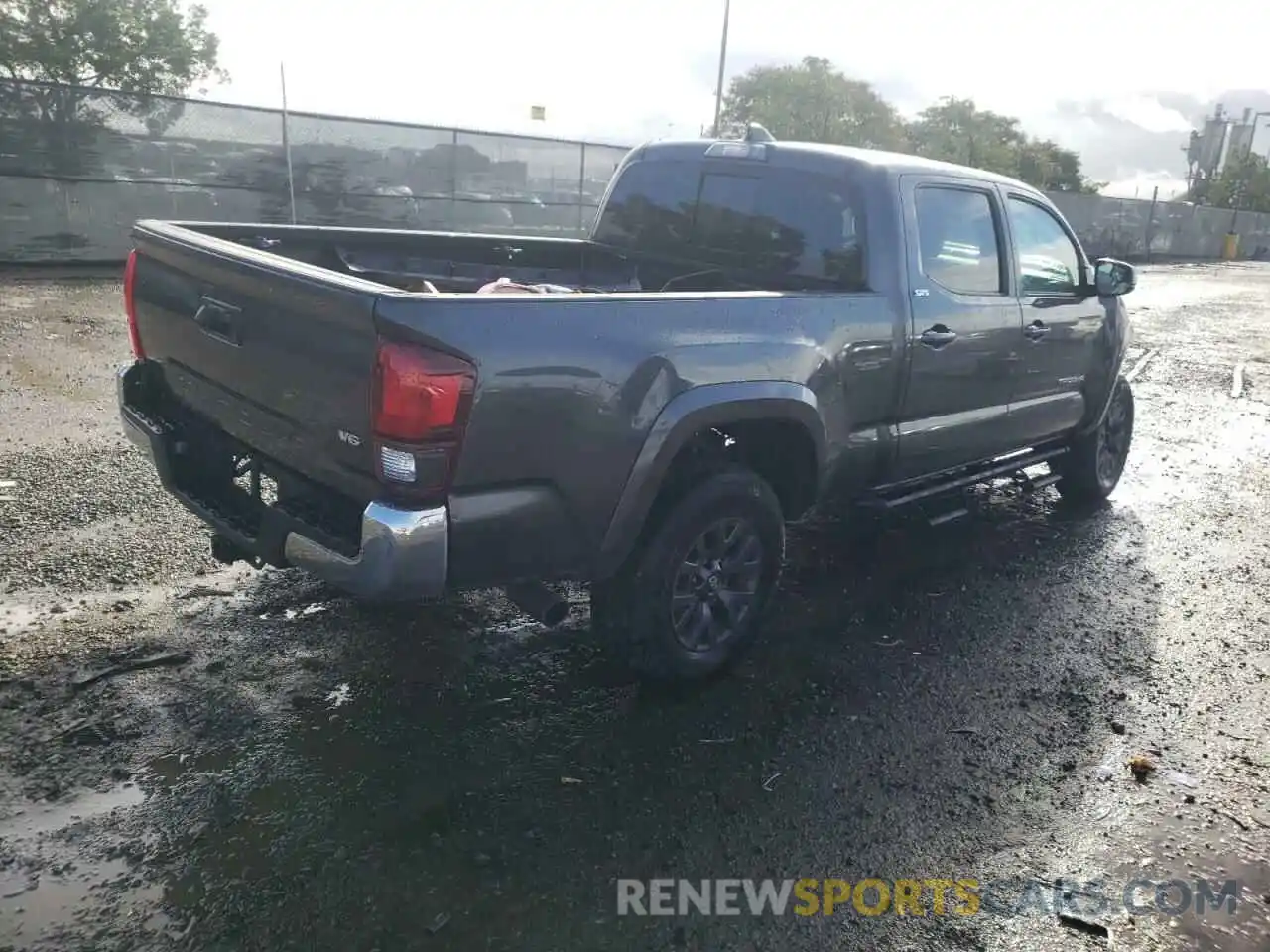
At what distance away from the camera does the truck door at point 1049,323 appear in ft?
16.8

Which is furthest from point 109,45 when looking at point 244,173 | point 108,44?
point 244,173

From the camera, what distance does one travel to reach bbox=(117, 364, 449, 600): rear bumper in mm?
2812

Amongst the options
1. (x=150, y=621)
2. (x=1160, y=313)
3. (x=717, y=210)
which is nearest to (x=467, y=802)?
(x=150, y=621)

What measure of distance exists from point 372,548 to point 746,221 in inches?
102

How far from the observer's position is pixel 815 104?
5234cm

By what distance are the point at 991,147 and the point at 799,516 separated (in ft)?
177

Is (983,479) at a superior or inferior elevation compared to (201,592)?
superior

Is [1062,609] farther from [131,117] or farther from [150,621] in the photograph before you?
[131,117]

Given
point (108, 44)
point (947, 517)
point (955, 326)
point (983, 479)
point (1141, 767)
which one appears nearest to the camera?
point (1141, 767)

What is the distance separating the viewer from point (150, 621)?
3906 millimetres

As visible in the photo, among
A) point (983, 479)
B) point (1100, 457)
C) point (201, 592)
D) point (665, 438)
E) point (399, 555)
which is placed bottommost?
point (201, 592)

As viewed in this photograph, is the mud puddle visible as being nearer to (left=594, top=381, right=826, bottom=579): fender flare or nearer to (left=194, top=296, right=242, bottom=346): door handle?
(left=194, top=296, right=242, bottom=346): door handle

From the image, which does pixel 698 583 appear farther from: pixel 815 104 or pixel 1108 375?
pixel 815 104

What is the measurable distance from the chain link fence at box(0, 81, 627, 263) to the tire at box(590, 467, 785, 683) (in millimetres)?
12176
